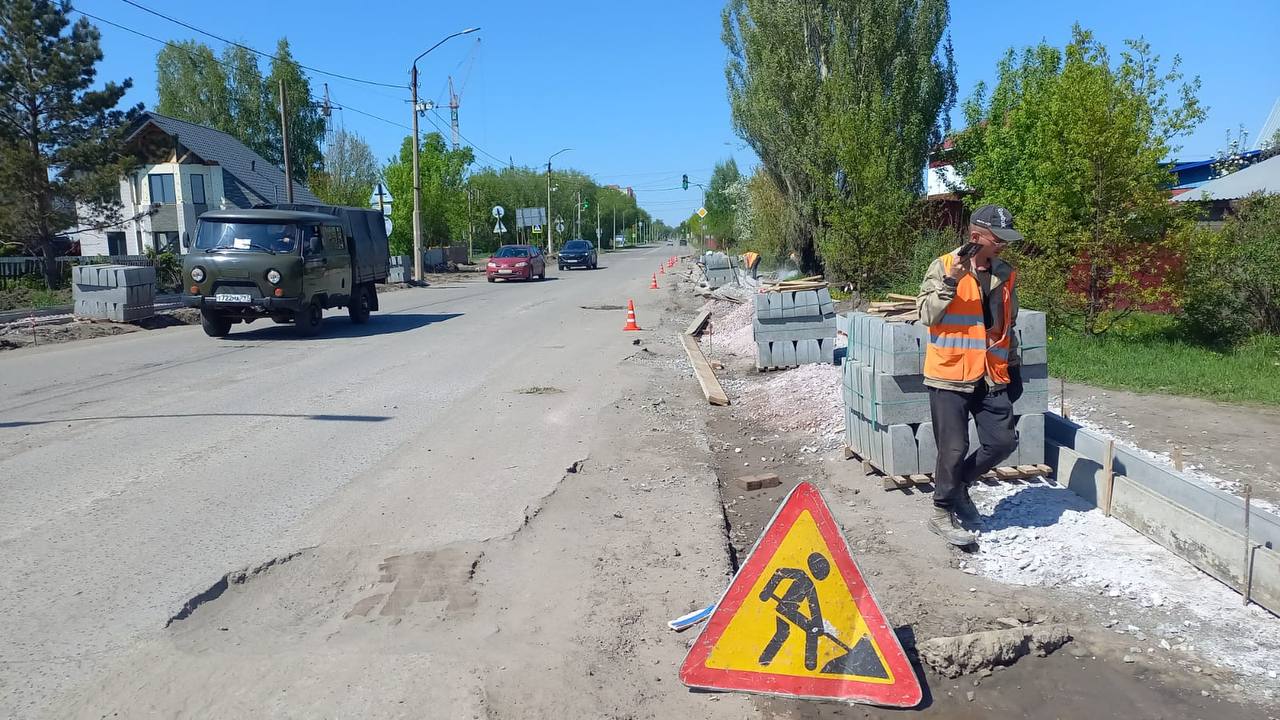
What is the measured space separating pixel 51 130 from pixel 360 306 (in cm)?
1741

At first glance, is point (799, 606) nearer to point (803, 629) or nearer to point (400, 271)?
point (803, 629)

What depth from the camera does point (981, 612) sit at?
4141 millimetres

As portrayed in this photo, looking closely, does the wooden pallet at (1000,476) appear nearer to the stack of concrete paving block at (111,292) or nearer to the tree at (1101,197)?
the tree at (1101,197)

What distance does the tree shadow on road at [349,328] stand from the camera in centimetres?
1538

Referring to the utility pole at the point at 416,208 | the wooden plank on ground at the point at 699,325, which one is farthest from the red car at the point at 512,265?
the wooden plank on ground at the point at 699,325

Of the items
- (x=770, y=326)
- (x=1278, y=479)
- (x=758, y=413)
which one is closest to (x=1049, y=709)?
(x=1278, y=479)

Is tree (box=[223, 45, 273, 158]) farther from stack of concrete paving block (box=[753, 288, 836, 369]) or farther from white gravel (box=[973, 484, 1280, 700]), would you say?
white gravel (box=[973, 484, 1280, 700])

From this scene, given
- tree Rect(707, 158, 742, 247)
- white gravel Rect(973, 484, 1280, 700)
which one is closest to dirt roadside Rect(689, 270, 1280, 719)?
white gravel Rect(973, 484, 1280, 700)

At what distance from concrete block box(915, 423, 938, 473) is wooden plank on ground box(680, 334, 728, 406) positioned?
385 cm

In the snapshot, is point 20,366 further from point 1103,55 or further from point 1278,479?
point 1103,55

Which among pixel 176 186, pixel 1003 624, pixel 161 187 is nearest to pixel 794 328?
pixel 1003 624

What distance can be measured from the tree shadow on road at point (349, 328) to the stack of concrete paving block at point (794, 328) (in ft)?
26.1

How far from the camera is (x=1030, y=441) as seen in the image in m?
5.80

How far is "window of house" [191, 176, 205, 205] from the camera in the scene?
45062mm
